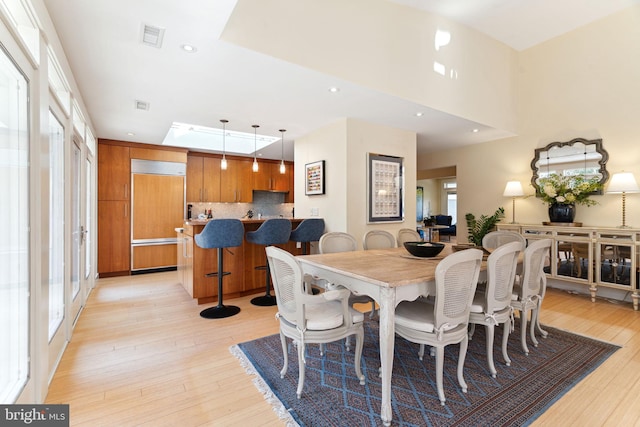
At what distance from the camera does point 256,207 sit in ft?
23.3

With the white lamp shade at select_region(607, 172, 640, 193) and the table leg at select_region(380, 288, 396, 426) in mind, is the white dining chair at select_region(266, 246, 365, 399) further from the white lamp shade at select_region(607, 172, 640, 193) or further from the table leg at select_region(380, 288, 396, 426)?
the white lamp shade at select_region(607, 172, 640, 193)

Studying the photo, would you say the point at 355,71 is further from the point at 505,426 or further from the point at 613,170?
the point at 613,170

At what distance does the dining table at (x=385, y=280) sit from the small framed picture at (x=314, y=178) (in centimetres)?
192

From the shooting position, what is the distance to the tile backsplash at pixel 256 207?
635cm

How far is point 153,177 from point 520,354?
5971 mm

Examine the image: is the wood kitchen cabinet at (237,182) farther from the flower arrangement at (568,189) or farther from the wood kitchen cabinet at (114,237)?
the flower arrangement at (568,189)

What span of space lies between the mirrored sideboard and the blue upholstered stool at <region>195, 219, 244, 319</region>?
14.0ft

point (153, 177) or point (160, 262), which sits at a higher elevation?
point (153, 177)

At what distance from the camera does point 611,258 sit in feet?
11.9

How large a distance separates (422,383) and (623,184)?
12.3ft

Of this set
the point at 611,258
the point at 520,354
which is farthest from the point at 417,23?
the point at 611,258

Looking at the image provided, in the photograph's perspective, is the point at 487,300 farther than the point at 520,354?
No

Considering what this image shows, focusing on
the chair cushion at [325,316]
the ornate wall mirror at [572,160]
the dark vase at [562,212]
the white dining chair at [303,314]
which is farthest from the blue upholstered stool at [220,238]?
the ornate wall mirror at [572,160]

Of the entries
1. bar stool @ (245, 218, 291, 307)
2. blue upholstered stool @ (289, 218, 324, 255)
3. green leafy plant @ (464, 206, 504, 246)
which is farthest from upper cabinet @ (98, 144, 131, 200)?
green leafy plant @ (464, 206, 504, 246)
